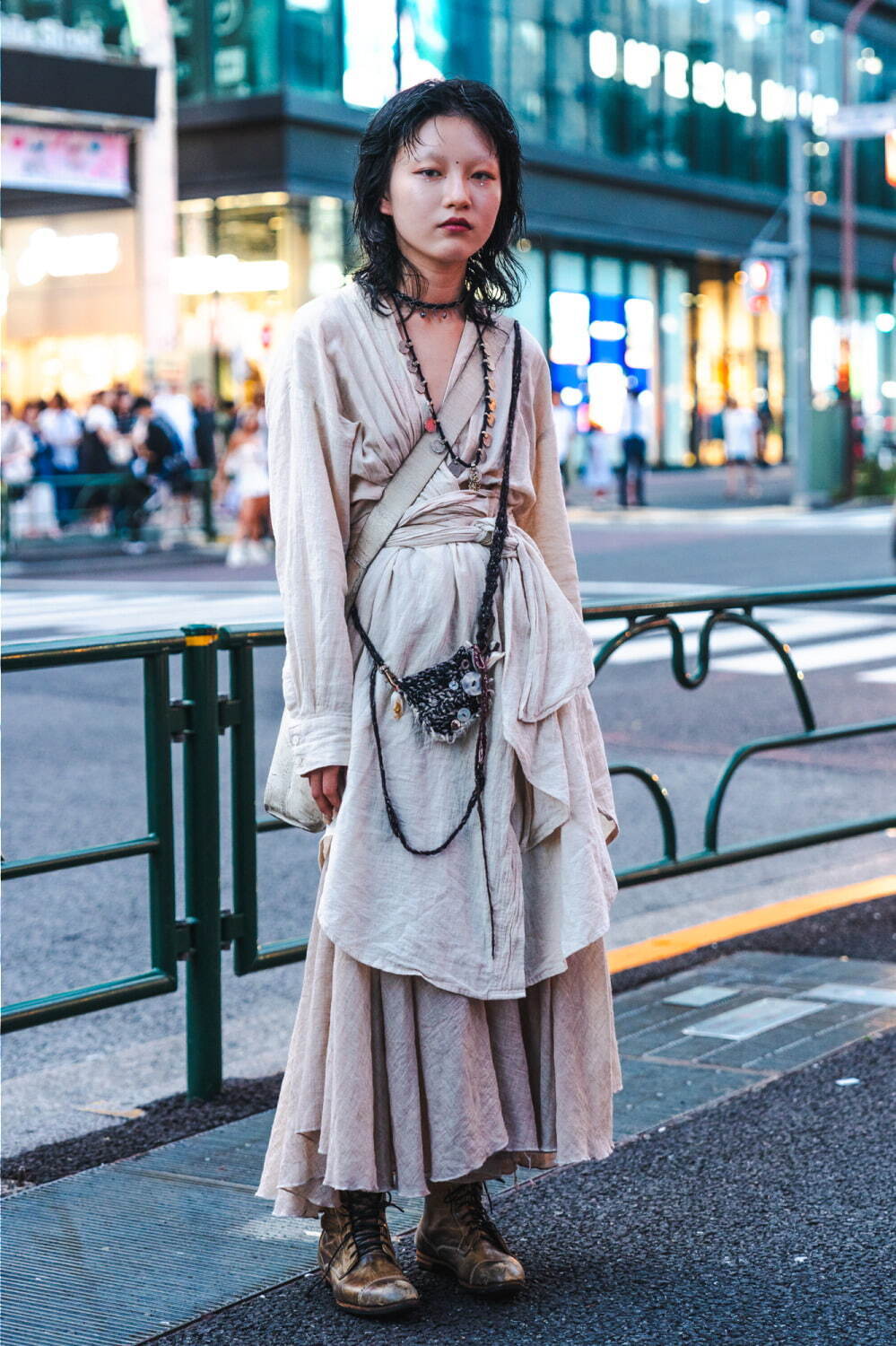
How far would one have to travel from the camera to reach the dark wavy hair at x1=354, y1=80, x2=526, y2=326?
119 inches

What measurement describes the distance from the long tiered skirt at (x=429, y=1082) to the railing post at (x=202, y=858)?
118cm

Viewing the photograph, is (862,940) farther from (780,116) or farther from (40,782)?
(780,116)

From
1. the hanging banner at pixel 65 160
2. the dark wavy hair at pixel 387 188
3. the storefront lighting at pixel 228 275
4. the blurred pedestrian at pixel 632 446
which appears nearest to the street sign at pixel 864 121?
the blurred pedestrian at pixel 632 446

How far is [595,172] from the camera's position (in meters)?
39.3

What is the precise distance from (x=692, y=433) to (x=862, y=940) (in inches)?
1539

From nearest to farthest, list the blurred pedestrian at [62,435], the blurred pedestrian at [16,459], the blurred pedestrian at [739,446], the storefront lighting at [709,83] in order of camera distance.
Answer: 1. the blurred pedestrian at [16,459]
2. the blurred pedestrian at [62,435]
3. the blurred pedestrian at [739,446]
4. the storefront lighting at [709,83]

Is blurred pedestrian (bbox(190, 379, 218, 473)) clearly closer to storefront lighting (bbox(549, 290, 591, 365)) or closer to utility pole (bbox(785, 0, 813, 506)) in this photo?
utility pole (bbox(785, 0, 813, 506))

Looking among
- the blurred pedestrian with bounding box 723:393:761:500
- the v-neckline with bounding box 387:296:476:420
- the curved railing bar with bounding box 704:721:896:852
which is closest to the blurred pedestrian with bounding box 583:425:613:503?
the blurred pedestrian with bounding box 723:393:761:500

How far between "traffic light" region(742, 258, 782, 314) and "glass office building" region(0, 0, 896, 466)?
0.08 meters

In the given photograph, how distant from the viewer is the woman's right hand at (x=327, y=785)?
3010mm

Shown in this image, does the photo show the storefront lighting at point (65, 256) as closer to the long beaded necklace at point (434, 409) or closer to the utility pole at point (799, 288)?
the utility pole at point (799, 288)

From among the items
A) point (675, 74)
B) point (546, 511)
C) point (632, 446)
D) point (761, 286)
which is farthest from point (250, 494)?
point (675, 74)

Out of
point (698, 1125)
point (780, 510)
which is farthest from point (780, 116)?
point (698, 1125)

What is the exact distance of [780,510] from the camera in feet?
97.6
